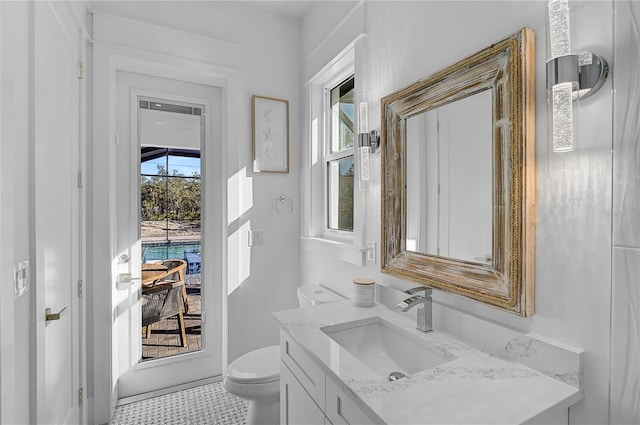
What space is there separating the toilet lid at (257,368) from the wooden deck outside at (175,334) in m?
0.73

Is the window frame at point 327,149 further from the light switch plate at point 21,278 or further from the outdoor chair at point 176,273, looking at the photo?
the light switch plate at point 21,278

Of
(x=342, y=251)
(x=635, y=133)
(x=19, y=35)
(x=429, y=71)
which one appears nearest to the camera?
(x=635, y=133)

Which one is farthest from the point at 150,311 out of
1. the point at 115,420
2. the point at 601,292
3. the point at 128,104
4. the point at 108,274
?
the point at 601,292

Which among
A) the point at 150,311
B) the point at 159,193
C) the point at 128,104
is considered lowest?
the point at 150,311

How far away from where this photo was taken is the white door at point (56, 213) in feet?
4.24

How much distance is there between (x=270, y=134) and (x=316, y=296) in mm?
1156

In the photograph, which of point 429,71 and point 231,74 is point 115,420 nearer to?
point 231,74

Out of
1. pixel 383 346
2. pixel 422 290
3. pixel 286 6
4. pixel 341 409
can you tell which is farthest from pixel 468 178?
pixel 286 6

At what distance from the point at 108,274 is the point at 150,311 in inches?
17.4

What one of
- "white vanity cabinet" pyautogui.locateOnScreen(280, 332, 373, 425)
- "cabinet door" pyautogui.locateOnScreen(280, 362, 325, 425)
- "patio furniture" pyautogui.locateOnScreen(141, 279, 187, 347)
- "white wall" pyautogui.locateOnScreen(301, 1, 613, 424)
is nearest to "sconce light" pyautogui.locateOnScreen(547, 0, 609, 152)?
"white wall" pyautogui.locateOnScreen(301, 1, 613, 424)

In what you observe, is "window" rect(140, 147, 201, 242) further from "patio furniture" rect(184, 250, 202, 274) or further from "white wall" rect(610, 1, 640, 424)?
"white wall" rect(610, 1, 640, 424)

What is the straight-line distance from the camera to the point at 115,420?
2.03m

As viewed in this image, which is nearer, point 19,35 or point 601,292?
point 601,292

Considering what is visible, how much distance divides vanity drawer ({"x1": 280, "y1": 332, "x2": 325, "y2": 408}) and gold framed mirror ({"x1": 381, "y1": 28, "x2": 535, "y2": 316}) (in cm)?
53
